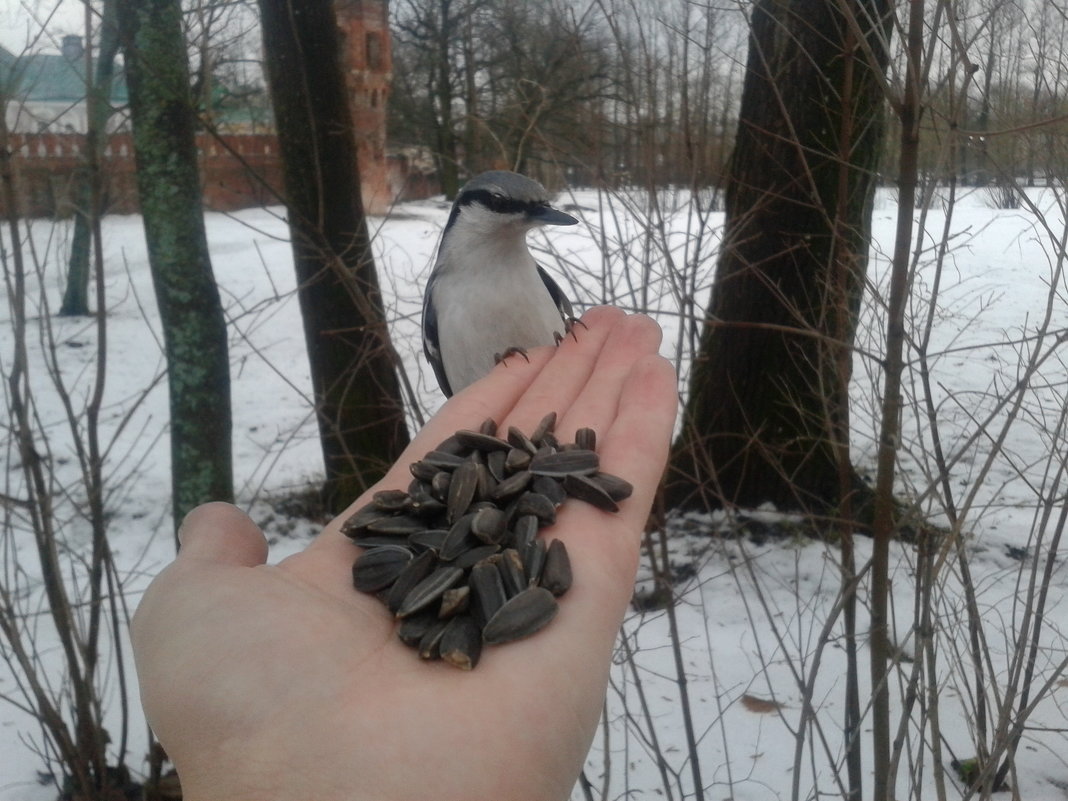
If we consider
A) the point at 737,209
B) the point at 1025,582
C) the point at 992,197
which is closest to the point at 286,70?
the point at 737,209

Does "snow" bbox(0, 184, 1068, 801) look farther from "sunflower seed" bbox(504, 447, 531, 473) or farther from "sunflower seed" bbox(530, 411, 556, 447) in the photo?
"sunflower seed" bbox(504, 447, 531, 473)

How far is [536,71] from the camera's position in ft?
14.3

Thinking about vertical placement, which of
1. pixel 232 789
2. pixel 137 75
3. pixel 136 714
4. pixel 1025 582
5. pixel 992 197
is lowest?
pixel 136 714

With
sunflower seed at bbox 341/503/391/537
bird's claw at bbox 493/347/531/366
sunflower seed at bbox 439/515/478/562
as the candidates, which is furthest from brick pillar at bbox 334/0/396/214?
sunflower seed at bbox 439/515/478/562

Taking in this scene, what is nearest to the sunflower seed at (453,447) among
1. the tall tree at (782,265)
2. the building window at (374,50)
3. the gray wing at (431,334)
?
the gray wing at (431,334)

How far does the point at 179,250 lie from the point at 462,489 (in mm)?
2110

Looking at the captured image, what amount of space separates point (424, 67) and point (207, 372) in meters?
5.86

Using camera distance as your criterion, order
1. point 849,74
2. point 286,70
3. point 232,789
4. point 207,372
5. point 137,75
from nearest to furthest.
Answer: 1. point 232,789
2. point 849,74
3. point 137,75
4. point 207,372
5. point 286,70

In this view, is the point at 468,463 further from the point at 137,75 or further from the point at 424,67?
the point at 424,67

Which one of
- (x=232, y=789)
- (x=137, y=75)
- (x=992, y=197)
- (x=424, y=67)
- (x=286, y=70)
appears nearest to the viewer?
(x=232, y=789)

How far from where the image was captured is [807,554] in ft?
15.7

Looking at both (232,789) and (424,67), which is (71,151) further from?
(424,67)

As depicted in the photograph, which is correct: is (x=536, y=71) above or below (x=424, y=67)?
below

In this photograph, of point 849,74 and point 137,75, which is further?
point 137,75
